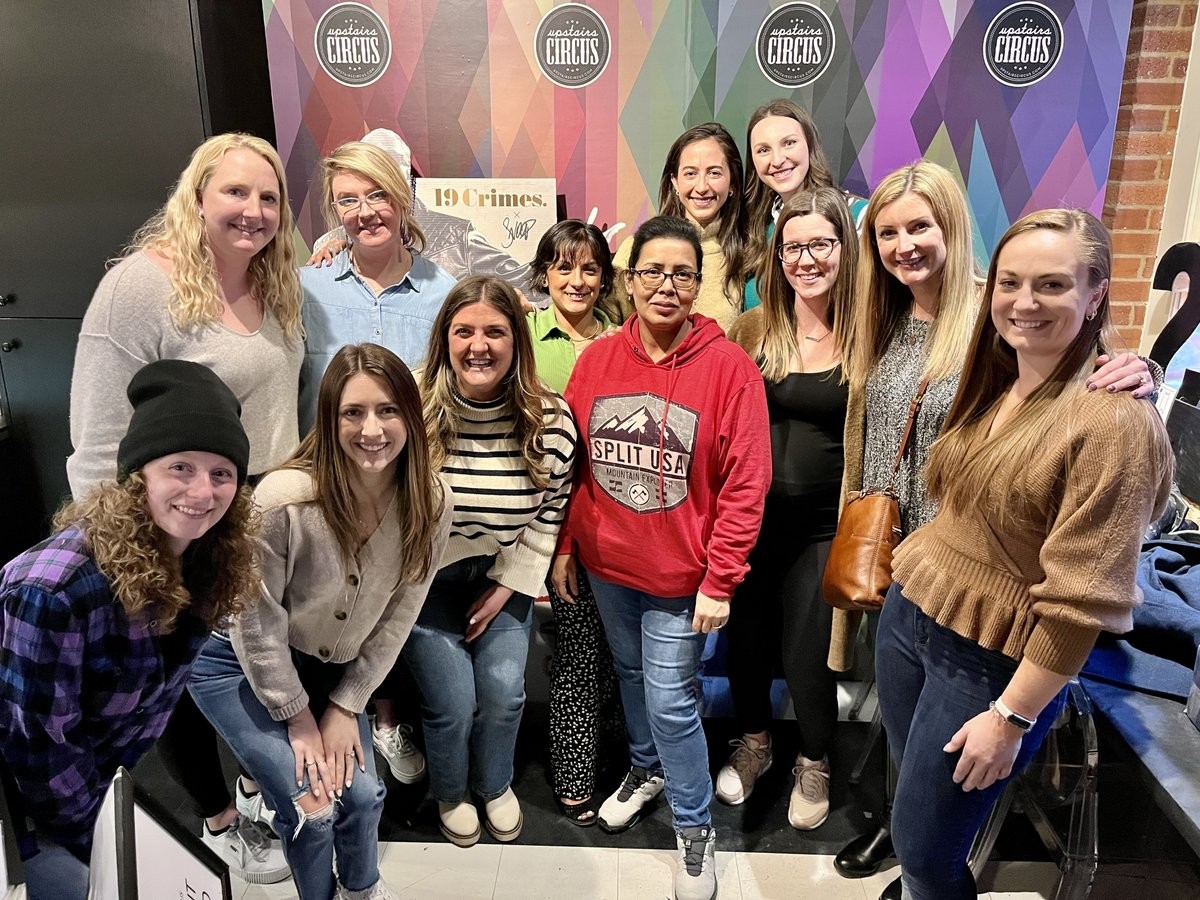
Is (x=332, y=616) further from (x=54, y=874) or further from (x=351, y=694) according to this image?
(x=54, y=874)

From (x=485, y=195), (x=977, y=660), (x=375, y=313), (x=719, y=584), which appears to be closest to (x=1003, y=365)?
(x=977, y=660)

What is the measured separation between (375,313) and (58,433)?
179 centimetres

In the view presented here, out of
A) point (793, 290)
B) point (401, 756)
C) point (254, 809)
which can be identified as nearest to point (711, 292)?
point (793, 290)

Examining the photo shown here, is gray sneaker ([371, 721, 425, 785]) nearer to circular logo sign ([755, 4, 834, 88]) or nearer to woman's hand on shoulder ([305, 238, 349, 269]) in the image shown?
woman's hand on shoulder ([305, 238, 349, 269])

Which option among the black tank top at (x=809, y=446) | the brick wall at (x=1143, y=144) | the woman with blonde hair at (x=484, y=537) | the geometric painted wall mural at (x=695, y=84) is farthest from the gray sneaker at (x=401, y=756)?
the brick wall at (x=1143, y=144)

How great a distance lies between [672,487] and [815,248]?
2.20 feet

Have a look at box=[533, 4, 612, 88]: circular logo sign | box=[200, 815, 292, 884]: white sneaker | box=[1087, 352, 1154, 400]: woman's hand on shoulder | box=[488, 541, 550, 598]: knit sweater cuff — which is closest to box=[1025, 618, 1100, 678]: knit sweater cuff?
box=[1087, 352, 1154, 400]: woman's hand on shoulder

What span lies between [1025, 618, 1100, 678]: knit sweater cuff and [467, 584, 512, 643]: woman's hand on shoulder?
1.26 m

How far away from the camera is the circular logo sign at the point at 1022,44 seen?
9.14 ft

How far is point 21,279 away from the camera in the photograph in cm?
301

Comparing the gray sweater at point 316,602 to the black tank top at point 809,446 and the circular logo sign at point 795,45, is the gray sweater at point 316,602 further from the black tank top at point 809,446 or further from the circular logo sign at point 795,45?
the circular logo sign at point 795,45

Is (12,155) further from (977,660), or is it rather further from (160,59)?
(977,660)

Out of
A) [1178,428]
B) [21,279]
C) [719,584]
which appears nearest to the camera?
[719,584]

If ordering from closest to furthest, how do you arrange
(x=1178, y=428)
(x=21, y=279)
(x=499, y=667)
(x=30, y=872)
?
(x=30, y=872)
(x=499, y=667)
(x=1178, y=428)
(x=21, y=279)
